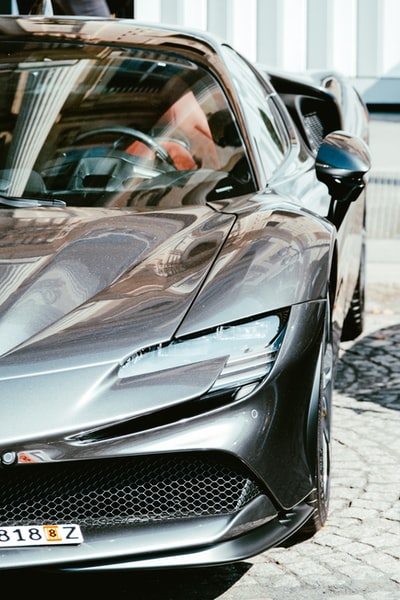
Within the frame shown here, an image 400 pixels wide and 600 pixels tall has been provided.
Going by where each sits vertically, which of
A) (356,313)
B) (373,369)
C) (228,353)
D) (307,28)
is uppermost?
(228,353)

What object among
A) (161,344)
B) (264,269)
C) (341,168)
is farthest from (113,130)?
(161,344)

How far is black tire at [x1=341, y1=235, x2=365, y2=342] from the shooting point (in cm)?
561

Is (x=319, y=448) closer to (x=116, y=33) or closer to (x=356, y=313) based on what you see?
(x=116, y=33)

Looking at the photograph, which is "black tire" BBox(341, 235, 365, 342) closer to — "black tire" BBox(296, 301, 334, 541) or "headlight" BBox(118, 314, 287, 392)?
"black tire" BBox(296, 301, 334, 541)

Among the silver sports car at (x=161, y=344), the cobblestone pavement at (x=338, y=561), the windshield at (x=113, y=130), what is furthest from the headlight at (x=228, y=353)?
the windshield at (x=113, y=130)

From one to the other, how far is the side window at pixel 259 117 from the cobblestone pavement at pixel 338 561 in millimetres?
1022

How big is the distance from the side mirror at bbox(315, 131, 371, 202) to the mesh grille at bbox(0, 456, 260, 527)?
1.35 meters

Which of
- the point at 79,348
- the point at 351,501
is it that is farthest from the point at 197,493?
the point at 351,501

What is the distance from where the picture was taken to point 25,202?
3.54 m

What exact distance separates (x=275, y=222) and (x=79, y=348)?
31.1 inches

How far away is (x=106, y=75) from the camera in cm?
402

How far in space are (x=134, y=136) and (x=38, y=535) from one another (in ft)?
5.43

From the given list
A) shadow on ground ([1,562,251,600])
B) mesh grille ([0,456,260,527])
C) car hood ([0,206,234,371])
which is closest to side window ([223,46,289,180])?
car hood ([0,206,234,371])

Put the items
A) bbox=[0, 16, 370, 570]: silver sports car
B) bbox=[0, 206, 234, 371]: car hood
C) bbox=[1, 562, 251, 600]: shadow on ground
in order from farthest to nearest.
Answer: bbox=[1, 562, 251, 600]: shadow on ground → bbox=[0, 206, 234, 371]: car hood → bbox=[0, 16, 370, 570]: silver sports car
